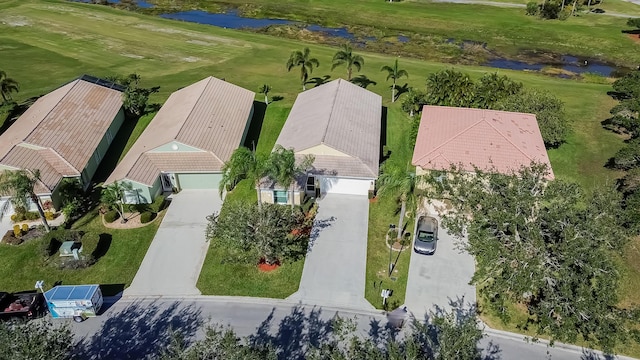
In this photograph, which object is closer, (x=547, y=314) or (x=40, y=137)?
(x=547, y=314)

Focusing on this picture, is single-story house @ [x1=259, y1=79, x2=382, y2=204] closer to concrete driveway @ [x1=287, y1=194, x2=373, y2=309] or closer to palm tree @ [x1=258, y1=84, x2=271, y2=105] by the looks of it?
concrete driveway @ [x1=287, y1=194, x2=373, y2=309]

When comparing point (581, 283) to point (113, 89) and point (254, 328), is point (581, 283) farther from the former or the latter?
point (113, 89)

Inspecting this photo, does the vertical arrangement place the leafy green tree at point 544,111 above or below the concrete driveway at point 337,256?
above

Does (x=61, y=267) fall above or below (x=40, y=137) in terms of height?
below

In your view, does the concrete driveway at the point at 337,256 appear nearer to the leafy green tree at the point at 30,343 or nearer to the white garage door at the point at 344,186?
the white garage door at the point at 344,186

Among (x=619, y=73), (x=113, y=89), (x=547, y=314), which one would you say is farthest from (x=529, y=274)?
(x=619, y=73)

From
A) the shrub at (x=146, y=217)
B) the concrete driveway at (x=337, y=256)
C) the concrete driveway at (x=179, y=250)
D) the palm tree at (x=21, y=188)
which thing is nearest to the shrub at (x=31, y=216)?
the palm tree at (x=21, y=188)
